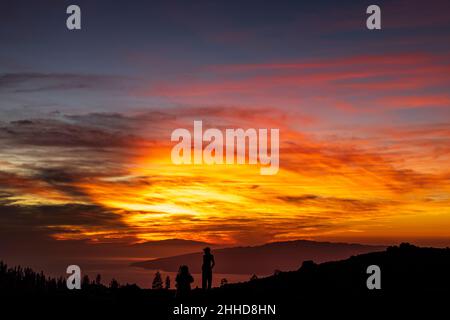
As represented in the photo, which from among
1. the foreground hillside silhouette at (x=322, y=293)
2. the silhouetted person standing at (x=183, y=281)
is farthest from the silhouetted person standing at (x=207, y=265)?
the silhouetted person standing at (x=183, y=281)

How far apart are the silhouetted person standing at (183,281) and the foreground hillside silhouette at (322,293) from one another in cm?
37

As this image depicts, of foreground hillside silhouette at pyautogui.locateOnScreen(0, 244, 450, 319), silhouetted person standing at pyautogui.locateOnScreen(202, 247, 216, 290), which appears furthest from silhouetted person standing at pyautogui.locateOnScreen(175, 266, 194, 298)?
silhouetted person standing at pyautogui.locateOnScreen(202, 247, 216, 290)

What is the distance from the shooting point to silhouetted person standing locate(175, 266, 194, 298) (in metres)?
34.7

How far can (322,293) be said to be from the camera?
35344mm

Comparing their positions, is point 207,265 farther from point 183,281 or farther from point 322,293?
point 322,293

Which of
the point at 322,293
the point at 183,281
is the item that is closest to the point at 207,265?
the point at 183,281

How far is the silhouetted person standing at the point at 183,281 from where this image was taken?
34656mm

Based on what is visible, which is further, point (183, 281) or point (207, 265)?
point (207, 265)

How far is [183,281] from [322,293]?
749 centimetres

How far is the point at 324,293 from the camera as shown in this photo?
3531 cm

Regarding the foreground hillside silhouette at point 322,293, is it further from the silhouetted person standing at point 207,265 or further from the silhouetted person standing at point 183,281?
the silhouetted person standing at point 207,265
